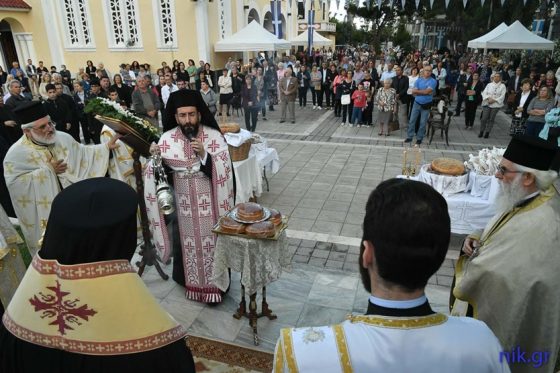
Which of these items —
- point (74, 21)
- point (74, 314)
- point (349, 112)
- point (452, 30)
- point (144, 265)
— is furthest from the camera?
point (452, 30)

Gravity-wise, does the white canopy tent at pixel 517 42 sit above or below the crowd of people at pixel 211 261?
above

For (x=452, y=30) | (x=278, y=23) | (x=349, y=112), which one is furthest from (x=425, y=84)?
(x=452, y=30)

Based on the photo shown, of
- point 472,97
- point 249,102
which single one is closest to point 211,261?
point 249,102

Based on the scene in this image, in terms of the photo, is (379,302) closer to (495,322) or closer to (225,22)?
(495,322)

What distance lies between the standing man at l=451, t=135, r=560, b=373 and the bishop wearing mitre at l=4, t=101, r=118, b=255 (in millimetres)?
3979

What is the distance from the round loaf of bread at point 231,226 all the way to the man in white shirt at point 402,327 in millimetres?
2282

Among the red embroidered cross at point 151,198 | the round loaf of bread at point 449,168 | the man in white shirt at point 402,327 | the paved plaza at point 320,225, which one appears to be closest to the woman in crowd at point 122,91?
the paved plaza at point 320,225

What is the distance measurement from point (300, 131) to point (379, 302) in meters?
11.8

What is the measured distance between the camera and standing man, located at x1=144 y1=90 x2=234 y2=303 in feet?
13.2

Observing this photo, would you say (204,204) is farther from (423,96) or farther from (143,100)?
(423,96)

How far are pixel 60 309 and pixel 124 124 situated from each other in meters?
2.93

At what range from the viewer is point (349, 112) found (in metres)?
13.9

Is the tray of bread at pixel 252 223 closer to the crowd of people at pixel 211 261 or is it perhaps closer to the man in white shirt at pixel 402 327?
the crowd of people at pixel 211 261

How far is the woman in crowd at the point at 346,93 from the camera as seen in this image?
1328 cm
